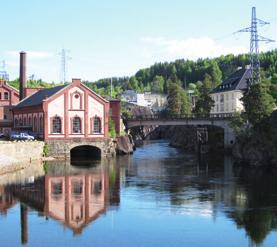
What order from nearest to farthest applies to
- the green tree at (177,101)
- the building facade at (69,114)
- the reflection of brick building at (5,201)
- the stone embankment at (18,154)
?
the reflection of brick building at (5,201) < the stone embankment at (18,154) < the building facade at (69,114) < the green tree at (177,101)

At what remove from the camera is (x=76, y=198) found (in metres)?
44.0

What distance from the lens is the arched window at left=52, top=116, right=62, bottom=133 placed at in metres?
80.8

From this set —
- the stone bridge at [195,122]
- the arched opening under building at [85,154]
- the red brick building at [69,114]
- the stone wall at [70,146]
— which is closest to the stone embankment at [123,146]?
the stone wall at [70,146]

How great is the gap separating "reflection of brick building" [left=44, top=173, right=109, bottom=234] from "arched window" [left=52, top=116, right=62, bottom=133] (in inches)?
899

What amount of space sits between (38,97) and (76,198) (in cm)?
4742

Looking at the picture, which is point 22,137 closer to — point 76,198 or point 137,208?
point 76,198

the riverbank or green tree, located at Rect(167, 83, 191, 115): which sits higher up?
green tree, located at Rect(167, 83, 191, 115)

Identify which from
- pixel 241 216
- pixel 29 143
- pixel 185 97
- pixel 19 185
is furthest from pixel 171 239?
pixel 185 97

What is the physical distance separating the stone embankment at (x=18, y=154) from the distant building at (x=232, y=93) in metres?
50.6

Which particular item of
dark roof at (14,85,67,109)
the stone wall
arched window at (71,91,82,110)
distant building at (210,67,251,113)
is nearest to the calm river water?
the stone wall

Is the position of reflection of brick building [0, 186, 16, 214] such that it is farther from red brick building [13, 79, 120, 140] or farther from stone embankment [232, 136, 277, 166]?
stone embankment [232, 136, 277, 166]

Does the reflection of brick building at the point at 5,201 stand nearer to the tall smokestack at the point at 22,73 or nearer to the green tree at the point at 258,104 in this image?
the green tree at the point at 258,104

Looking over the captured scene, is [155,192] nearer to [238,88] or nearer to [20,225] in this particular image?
[20,225]

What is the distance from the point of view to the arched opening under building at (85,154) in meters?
81.5
